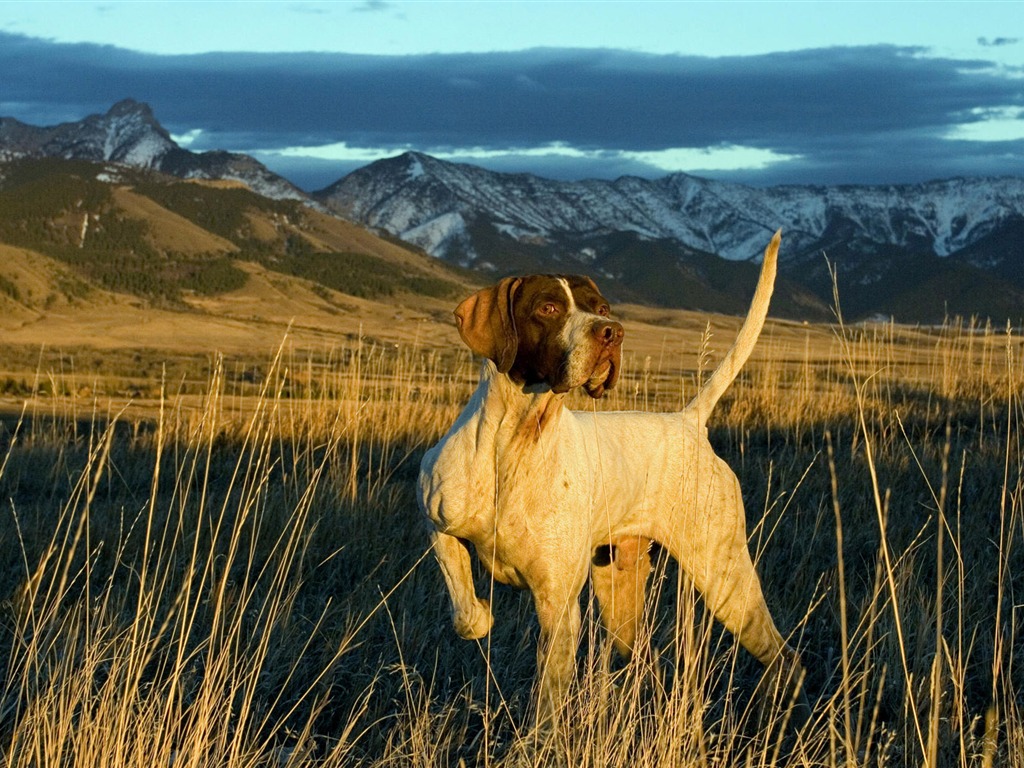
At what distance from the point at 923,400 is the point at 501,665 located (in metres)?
9.65

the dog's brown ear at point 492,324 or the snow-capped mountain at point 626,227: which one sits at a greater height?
the snow-capped mountain at point 626,227

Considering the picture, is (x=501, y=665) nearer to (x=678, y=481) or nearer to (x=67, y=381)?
(x=678, y=481)

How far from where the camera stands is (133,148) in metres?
181

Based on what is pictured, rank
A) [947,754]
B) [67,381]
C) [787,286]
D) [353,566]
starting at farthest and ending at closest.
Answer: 1. [787,286]
2. [67,381]
3. [353,566]
4. [947,754]

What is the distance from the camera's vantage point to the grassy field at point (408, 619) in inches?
138

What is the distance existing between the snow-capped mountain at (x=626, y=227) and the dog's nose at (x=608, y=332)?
129670 mm

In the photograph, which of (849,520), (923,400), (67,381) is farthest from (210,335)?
(849,520)

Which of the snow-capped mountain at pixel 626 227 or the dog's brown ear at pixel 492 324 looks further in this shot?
the snow-capped mountain at pixel 626 227

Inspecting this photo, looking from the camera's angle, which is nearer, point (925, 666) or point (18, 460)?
point (925, 666)

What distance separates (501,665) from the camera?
16.1ft

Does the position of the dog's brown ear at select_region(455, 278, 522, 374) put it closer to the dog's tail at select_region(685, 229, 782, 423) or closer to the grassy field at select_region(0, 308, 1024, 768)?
the grassy field at select_region(0, 308, 1024, 768)

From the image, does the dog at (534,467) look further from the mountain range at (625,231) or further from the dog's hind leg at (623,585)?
the mountain range at (625,231)

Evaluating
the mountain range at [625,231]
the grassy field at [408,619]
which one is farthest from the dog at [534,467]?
the mountain range at [625,231]

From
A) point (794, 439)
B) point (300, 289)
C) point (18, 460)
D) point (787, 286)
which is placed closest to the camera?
point (18, 460)
